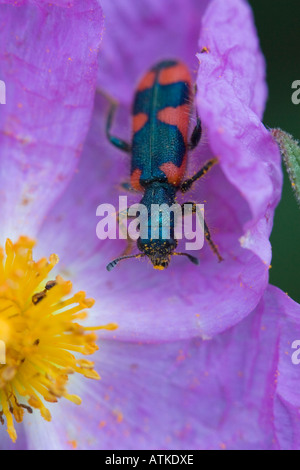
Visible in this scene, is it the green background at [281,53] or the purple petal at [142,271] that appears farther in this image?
the green background at [281,53]

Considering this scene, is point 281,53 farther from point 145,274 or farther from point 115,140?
point 145,274

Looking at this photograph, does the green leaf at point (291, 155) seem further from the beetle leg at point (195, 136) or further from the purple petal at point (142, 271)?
the beetle leg at point (195, 136)

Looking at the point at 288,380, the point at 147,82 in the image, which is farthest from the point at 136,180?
the point at 288,380

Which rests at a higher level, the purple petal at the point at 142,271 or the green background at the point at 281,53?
the green background at the point at 281,53

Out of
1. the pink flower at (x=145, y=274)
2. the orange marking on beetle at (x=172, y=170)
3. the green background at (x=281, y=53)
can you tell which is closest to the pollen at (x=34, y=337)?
the pink flower at (x=145, y=274)

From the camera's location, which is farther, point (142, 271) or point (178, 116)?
point (142, 271)

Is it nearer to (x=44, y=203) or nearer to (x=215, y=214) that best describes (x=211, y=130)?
(x=215, y=214)
